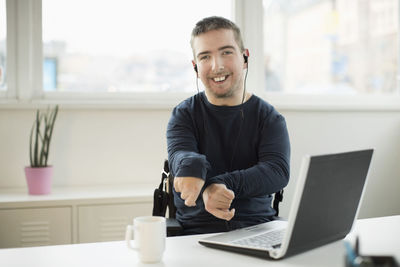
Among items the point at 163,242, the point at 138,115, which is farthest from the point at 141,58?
the point at 163,242

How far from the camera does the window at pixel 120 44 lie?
2.99 m

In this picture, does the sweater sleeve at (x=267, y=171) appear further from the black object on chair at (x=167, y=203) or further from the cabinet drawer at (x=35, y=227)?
the cabinet drawer at (x=35, y=227)

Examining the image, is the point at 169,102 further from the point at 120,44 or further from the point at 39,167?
the point at 39,167

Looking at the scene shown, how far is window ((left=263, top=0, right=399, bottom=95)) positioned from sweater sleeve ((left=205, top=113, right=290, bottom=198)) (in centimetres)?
145

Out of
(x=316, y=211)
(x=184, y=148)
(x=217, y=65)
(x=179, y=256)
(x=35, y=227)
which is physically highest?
(x=217, y=65)

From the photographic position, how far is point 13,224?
249 cm

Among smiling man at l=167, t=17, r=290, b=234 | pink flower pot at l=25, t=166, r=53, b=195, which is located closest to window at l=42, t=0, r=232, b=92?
pink flower pot at l=25, t=166, r=53, b=195

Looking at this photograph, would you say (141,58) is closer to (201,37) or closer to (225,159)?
(201,37)

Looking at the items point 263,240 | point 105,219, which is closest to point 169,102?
point 105,219

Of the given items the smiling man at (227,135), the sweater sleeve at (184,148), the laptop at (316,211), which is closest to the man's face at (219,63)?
the smiling man at (227,135)

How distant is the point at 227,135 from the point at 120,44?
1399 mm

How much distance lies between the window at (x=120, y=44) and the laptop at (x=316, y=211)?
1.81 metres

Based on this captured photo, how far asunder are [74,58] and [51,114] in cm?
43

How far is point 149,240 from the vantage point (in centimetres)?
122
